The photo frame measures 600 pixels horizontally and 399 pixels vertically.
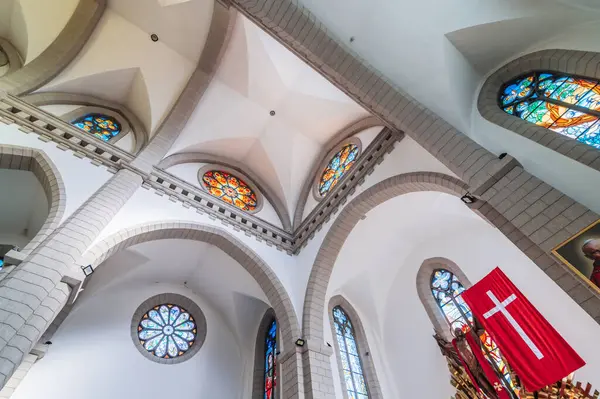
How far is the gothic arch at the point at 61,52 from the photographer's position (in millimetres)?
6992

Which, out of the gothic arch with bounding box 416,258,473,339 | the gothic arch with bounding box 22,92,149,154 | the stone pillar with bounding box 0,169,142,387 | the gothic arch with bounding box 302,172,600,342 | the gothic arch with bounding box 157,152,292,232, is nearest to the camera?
the stone pillar with bounding box 0,169,142,387

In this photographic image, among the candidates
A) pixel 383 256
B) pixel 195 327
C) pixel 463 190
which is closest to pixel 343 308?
pixel 383 256

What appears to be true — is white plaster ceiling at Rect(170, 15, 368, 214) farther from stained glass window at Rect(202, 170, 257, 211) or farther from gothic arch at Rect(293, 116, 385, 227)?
stained glass window at Rect(202, 170, 257, 211)

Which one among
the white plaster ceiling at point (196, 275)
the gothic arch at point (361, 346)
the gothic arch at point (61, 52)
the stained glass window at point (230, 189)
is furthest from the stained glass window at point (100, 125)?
the gothic arch at point (361, 346)

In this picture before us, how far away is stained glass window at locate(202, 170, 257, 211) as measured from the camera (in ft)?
29.3

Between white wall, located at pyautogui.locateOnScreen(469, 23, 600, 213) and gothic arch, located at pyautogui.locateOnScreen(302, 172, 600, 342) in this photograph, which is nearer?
white wall, located at pyautogui.locateOnScreen(469, 23, 600, 213)

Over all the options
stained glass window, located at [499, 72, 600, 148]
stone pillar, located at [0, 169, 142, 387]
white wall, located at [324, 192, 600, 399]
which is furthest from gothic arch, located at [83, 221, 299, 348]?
stained glass window, located at [499, 72, 600, 148]

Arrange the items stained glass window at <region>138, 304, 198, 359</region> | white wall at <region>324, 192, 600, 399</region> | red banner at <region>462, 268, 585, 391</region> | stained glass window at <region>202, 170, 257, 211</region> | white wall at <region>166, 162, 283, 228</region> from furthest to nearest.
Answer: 1. stained glass window at <region>202, 170, 257, 211</region>
2. white wall at <region>166, 162, 283, 228</region>
3. stained glass window at <region>138, 304, 198, 359</region>
4. white wall at <region>324, 192, 600, 399</region>
5. red banner at <region>462, 268, 585, 391</region>

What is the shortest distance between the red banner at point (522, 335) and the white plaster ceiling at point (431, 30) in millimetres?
2428

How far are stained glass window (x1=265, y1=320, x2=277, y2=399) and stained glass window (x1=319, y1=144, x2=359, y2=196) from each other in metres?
3.91

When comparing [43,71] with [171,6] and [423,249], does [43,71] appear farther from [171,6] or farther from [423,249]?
[423,249]

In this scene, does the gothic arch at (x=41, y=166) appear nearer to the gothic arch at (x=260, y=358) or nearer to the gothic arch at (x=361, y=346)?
the gothic arch at (x=260, y=358)

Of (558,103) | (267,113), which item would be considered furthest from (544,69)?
(267,113)

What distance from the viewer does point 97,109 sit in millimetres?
8594
